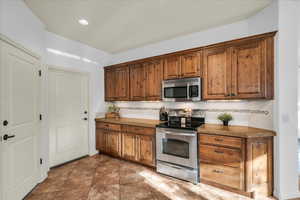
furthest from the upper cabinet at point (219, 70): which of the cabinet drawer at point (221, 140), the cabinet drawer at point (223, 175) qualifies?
the cabinet drawer at point (223, 175)

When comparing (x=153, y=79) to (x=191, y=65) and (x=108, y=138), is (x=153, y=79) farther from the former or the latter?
(x=108, y=138)

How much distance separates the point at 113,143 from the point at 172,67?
2.26m

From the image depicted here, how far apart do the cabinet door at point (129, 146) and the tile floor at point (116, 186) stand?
23 cm

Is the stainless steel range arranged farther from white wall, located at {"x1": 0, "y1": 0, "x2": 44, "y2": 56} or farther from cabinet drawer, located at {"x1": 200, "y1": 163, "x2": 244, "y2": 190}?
white wall, located at {"x1": 0, "y1": 0, "x2": 44, "y2": 56}

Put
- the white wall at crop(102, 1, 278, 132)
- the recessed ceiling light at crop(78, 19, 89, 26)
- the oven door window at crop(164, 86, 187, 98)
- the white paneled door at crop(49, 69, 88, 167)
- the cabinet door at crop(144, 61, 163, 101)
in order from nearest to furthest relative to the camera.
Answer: the white wall at crop(102, 1, 278, 132) → the recessed ceiling light at crop(78, 19, 89, 26) → the oven door window at crop(164, 86, 187, 98) → the white paneled door at crop(49, 69, 88, 167) → the cabinet door at crop(144, 61, 163, 101)

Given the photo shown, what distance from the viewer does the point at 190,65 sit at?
2.83 m

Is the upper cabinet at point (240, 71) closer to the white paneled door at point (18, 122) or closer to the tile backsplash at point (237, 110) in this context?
the tile backsplash at point (237, 110)

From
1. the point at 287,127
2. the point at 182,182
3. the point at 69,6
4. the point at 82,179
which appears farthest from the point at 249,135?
the point at 69,6

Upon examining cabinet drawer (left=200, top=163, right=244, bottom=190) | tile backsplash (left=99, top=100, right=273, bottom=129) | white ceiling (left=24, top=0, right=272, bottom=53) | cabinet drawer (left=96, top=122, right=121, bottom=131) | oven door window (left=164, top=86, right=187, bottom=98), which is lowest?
cabinet drawer (left=200, top=163, right=244, bottom=190)

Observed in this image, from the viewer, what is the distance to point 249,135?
79.2 inches

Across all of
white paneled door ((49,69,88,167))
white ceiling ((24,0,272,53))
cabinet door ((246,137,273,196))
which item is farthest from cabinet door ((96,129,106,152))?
cabinet door ((246,137,273,196))

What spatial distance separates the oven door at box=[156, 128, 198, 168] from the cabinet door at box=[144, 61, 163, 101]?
0.85 metres

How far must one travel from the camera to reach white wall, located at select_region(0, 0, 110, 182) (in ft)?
6.26

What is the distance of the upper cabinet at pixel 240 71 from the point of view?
2.17 meters
